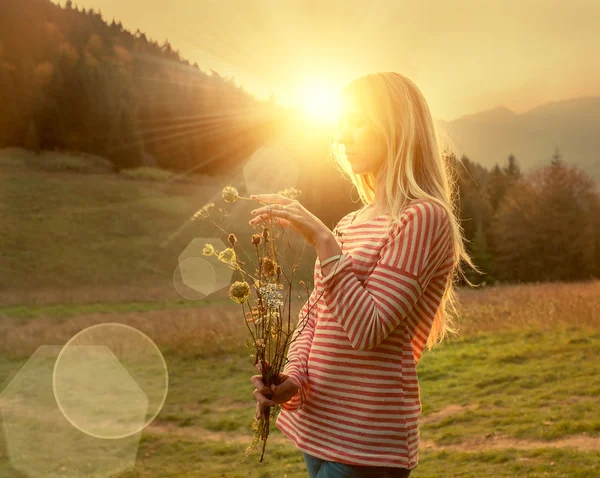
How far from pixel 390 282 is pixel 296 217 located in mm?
278

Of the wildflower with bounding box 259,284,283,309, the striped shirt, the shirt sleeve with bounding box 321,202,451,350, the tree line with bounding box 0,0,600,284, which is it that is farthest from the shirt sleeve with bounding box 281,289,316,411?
the tree line with bounding box 0,0,600,284

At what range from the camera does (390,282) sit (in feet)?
4.45

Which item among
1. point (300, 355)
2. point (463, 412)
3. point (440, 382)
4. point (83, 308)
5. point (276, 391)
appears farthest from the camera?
point (83, 308)

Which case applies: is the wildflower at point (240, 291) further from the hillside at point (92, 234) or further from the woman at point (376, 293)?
the hillside at point (92, 234)

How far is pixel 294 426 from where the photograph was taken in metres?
1.59

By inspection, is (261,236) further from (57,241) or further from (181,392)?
(57,241)

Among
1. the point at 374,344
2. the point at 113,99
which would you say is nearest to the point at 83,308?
the point at 374,344

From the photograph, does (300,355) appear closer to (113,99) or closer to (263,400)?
(263,400)

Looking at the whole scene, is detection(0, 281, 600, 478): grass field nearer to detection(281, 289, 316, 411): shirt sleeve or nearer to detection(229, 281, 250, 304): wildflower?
detection(281, 289, 316, 411): shirt sleeve

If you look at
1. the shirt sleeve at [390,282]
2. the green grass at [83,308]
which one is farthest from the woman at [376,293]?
the green grass at [83,308]

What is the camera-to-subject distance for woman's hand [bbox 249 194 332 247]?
4.70ft

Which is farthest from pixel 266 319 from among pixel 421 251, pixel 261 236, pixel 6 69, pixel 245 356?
pixel 6 69

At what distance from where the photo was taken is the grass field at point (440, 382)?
573 cm

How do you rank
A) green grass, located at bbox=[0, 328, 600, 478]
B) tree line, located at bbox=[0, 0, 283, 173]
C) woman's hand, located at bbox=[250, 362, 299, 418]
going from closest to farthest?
woman's hand, located at bbox=[250, 362, 299, 418]
green grass, located at bbox=[0, 328, 600, 478]
tree line, located at bbox=[0, 0, 283, 173]
